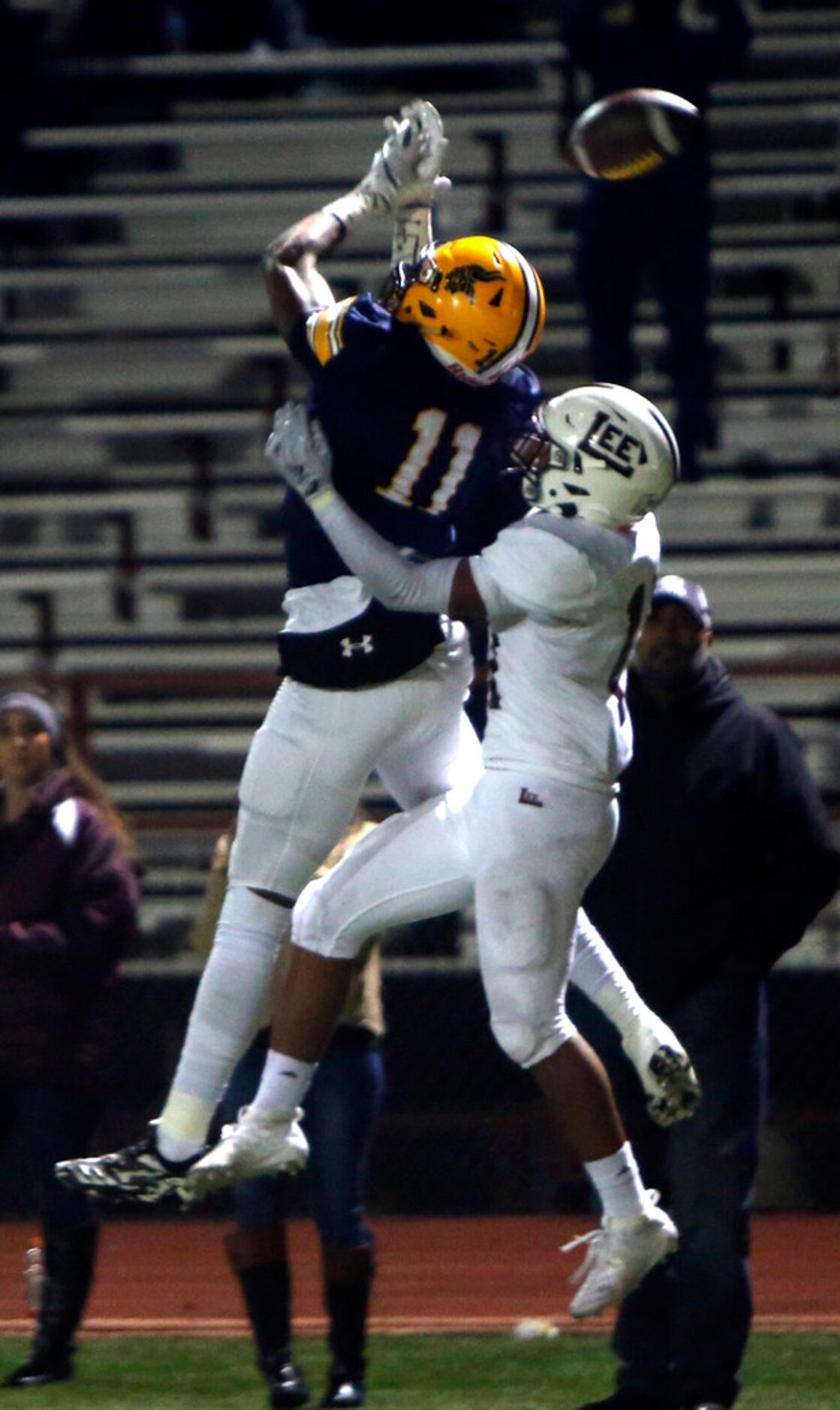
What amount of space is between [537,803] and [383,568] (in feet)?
1.63

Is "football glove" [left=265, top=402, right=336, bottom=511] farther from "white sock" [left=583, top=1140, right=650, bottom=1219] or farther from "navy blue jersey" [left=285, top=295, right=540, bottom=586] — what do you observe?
"white sock" [left=583, top=1140, right=650, bottom=1219]

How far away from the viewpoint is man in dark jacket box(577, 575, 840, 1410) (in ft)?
16.8

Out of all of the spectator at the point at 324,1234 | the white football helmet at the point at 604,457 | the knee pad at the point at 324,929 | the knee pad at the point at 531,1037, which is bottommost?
the spectator at the point at 324,1234

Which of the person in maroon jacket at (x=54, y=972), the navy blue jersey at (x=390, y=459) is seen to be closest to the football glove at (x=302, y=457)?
the navy blue jersey at (x=390, y=459)

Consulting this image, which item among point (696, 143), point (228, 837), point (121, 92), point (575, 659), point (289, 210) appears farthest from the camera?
point (121, 92)

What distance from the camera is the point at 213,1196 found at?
8.24 meters

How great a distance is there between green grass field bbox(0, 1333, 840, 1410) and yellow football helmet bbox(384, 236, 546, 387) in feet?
8.15

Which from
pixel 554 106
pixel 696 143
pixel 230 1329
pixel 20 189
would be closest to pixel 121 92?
pixel 20 189

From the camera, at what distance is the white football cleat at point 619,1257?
170 inches

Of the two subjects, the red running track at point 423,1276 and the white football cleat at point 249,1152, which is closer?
the white football cleat at point 249,1152

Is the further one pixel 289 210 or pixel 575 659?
pixel 289 210

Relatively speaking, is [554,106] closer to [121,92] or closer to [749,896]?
[121,92]

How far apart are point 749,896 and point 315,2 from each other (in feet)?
28.1

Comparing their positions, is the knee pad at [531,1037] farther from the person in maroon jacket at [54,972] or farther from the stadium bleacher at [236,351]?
the stadium bleacher at [236,351]
